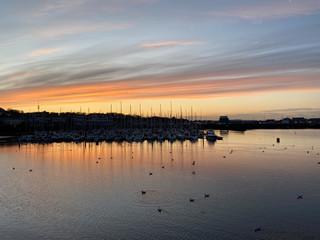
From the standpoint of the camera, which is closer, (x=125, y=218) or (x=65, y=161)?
(x=125, y=218)

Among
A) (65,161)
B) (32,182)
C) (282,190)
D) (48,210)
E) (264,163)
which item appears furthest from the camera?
(65,161)

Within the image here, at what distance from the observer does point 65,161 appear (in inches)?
1652

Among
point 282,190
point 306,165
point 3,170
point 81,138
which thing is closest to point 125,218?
point 282,190

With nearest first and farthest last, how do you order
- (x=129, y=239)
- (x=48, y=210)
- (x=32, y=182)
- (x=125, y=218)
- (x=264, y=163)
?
(x=129, y=239), (x=125, y=218), (x=48, y=210), (x=32, y=182), (x=264, y=163)

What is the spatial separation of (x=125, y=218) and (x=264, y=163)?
24955 mm

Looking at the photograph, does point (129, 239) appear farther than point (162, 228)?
No

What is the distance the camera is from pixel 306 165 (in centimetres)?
3603

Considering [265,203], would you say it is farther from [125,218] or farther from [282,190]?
[125,218]

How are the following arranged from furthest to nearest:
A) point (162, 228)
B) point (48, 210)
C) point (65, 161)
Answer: point (65, 161) < point (48, 210) < point (162, 228)

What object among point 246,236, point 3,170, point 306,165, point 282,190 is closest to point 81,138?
point 3,170

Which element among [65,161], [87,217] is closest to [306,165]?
[87,217]

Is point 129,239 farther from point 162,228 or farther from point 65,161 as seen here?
point 65,161

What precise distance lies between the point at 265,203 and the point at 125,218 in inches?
363

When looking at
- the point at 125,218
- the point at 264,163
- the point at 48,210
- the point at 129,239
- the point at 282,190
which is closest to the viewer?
the point at 129,239
